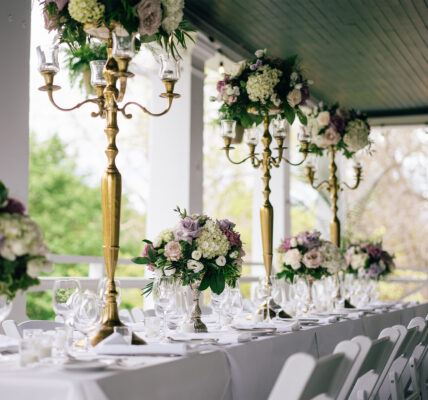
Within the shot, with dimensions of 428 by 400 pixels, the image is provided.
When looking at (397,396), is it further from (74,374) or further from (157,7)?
(157,7)

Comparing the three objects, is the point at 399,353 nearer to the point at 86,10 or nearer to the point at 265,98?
the point at 265,98

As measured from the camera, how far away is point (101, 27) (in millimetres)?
2260

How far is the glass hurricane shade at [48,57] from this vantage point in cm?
234

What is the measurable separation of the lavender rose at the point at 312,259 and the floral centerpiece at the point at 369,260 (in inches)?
48.3

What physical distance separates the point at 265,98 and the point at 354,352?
218cm

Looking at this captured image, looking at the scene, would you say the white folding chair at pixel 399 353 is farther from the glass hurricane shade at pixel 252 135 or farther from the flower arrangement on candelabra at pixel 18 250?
the glass hurricane shade at pixel 252 135

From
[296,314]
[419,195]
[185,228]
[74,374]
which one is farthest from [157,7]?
[419,195]

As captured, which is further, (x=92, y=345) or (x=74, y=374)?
(x=92, y=345)

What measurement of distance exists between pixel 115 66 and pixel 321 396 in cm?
132

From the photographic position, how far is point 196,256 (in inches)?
101

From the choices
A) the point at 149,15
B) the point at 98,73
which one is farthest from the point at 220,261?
the point at 149,15

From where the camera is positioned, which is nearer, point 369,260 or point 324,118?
point 324,118

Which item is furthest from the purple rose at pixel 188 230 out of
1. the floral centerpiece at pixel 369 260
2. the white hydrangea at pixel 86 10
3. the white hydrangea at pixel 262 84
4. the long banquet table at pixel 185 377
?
the floral centerpiece at pixel 369 260

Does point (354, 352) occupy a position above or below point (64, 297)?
below
